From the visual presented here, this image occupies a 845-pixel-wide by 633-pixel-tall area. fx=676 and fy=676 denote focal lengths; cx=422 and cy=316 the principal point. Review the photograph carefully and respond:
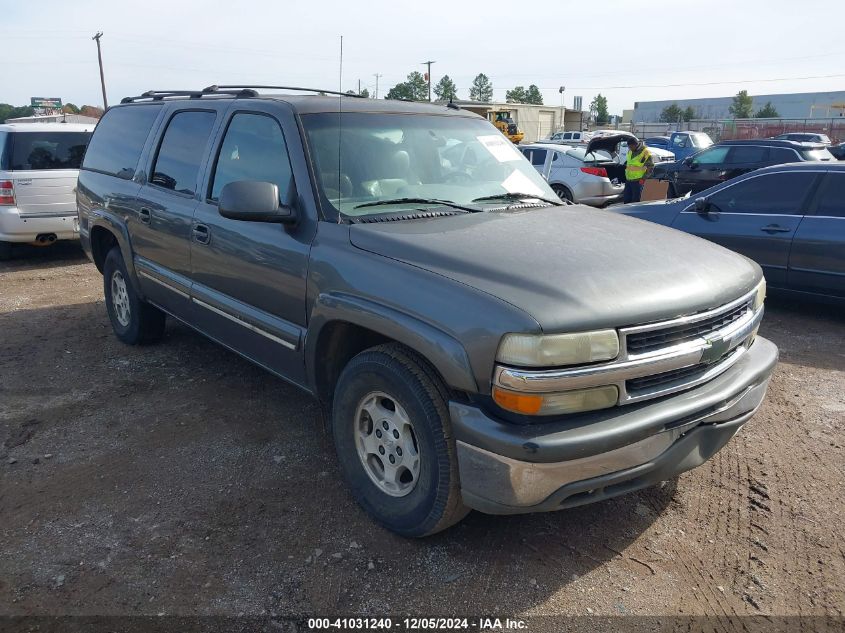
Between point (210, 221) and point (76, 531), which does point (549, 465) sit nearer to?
point (76, 531)

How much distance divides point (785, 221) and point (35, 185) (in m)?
8.71

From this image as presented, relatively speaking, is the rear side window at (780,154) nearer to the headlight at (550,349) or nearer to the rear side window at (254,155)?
the rear side window at (254,155)

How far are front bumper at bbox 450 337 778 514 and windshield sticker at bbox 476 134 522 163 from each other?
1968mm

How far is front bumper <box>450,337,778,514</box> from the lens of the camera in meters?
2.41

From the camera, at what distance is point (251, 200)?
3166 mm

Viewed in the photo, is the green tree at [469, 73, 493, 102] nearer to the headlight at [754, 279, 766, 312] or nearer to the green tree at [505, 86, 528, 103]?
the green tree at [505, 86, 528, 103]

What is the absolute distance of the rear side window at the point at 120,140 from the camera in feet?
16.8

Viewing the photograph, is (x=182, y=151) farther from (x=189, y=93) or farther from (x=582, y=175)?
(x=582, y=175)

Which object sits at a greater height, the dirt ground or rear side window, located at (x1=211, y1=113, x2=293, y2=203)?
rear side window, located at (x1=211, y1=113, x2=293, y2=203)

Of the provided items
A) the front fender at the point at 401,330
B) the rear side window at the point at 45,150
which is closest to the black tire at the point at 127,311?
the front fender at the point at 401,330

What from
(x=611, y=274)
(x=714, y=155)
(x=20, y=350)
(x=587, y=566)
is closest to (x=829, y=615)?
(x=587, y=566)

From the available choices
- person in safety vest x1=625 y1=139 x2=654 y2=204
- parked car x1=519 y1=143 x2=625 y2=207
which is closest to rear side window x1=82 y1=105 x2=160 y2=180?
parked car x1=519 y1=143 x2=625 y2=207

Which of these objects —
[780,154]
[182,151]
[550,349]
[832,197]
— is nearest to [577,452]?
[550,349]

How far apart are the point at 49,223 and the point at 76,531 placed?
6752mm
